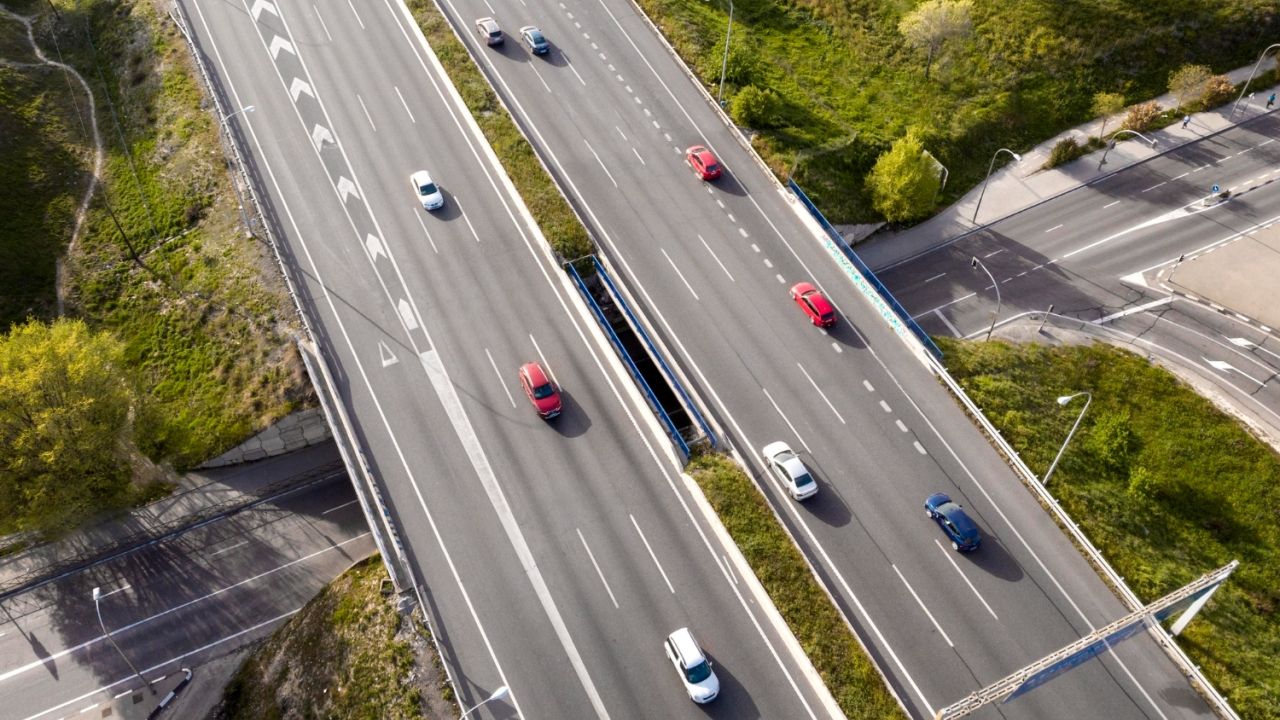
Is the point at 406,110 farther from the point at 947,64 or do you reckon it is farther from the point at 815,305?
the point at 947,64

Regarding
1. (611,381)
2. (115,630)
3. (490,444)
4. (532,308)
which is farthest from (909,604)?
(115,630)

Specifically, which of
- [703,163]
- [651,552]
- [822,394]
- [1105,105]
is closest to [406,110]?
[703,163]

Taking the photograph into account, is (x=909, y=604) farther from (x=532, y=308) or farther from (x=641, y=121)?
(x=641, y=121)

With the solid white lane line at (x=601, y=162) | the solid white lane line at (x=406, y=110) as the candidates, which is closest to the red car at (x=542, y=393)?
the solid white lane line at (x=601, y=162)

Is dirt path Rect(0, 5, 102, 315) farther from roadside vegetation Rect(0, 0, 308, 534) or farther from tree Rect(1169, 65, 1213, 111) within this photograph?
tree Rect(1169, 65, 1213, 111)

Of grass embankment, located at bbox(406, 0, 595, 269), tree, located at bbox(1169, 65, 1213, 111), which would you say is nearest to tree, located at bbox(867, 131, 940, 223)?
grass embankment, located at bbox(406, 0, 595, 269)

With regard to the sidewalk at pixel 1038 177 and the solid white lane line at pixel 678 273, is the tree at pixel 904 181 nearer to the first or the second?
the sidewalk at pixel 1038 177
